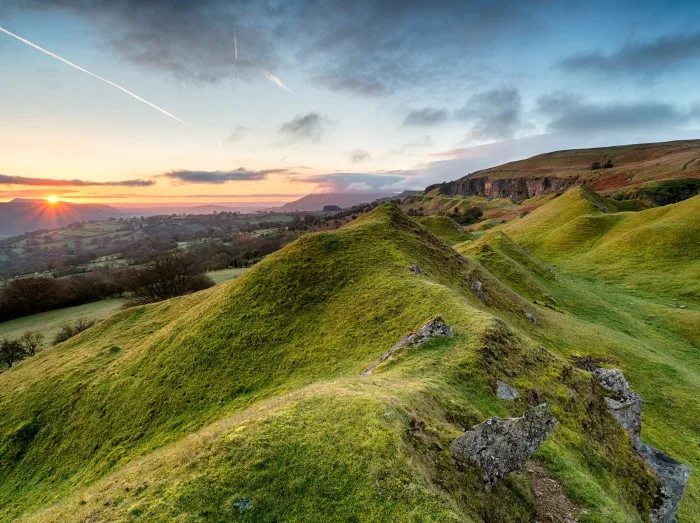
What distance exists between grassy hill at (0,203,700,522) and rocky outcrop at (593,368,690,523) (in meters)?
0.59

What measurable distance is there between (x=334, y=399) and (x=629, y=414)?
15.4m

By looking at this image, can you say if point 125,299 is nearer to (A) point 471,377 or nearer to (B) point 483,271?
(B) point 483,271

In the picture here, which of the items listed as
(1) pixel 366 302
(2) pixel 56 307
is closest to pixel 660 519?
(1) pixel 366 302

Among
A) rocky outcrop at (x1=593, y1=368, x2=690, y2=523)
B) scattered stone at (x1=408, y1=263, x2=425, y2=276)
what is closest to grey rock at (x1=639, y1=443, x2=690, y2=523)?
rocky outcrop at (x1=593, y1=368, x2=690, y2=523)

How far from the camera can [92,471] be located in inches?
744

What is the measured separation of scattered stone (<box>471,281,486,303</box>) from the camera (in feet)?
97.8

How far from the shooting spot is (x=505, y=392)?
50.5 feet

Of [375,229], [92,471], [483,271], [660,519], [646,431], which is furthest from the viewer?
[483,271]

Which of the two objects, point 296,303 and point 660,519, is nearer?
point 660,519

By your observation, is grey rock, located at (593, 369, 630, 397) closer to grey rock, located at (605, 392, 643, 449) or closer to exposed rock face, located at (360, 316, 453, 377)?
grey rock, located at (605, 392, 643, 449)

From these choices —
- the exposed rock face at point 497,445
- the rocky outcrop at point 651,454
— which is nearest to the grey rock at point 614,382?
the rocky outcrop at point 651,454

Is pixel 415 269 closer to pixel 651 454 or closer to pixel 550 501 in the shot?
pixel 651 454

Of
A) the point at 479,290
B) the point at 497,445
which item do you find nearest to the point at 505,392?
the point at 497,445

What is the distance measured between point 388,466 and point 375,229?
1000 inches
